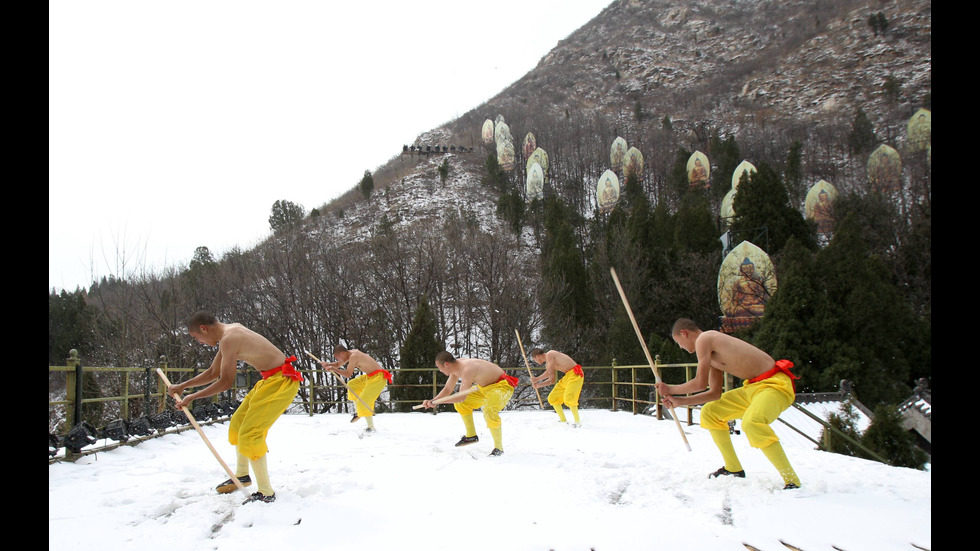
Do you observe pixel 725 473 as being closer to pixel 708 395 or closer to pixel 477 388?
pixel 708 395

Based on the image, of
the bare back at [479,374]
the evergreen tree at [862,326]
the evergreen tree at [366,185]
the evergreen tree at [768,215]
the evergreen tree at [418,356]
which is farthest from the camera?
the evergreen tree at [366,185]

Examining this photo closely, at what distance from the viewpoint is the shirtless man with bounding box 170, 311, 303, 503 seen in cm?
449

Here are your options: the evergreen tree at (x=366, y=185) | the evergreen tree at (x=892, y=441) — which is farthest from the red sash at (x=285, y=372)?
the evergreen tree at (x=366, y=185)

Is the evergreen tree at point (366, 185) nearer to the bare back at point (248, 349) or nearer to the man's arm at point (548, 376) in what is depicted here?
the man's arm at point (548, 376)

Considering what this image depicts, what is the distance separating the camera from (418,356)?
18.3 m

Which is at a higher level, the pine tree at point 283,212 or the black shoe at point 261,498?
the pine tree at point 283,212

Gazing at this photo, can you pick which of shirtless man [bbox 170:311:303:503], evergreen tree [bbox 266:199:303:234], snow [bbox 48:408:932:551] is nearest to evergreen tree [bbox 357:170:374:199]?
evergreen tree [bbox 266:199:303:234]

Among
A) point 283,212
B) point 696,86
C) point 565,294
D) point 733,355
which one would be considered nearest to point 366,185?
point 283,212

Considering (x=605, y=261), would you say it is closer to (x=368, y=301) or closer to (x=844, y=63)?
(x=368, y=301)

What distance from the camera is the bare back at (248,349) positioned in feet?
15.4

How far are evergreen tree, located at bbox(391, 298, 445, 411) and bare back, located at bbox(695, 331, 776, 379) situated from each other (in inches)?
529

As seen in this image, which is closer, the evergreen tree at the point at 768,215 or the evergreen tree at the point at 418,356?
the evergreen tree at the point at 418,356

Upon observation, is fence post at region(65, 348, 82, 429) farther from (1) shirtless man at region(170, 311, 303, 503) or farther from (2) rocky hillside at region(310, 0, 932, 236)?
(2) rocky hillside at region(310, 0, 932, 236)

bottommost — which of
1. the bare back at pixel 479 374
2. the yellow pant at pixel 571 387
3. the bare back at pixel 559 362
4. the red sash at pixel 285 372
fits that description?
the yellow pant at pixel 571 387
